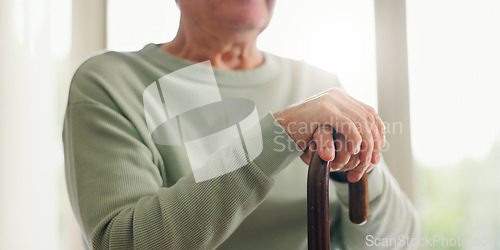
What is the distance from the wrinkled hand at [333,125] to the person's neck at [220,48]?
0.10 metres

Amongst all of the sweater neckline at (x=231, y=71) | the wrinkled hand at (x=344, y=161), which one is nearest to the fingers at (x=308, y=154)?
the wrinkled hand at (x=344, y=161)

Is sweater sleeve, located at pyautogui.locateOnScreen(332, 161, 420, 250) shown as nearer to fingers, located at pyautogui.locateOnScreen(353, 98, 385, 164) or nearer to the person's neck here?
fingers, located at pyautogui.locateOnScreen(353, 98, 385, 164)

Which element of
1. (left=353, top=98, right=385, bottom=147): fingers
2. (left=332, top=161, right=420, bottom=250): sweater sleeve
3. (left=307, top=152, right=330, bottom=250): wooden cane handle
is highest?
(left=353, top=98, right=385, bottom=147): fingers

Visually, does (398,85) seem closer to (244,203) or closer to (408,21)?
(408,21)

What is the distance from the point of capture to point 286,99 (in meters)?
0.45

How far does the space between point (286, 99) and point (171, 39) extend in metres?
0.14

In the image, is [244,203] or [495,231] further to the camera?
[495,231]

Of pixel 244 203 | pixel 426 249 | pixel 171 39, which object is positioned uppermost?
pixel 171 39

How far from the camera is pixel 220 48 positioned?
17.7 inches

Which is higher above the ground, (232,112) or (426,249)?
(232,112)

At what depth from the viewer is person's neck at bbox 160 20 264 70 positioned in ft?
1.47

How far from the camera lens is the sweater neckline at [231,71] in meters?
0.45

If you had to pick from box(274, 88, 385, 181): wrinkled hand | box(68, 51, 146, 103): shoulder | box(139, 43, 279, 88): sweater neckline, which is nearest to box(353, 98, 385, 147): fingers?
box(274, 88, 385, 181): wrinkled hand

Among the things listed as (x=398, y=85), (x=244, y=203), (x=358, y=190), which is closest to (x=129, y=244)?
A: (x=244, y=203)
